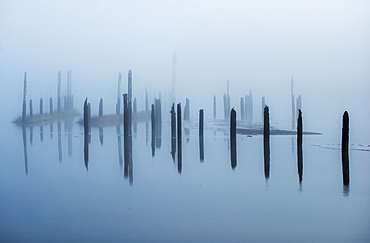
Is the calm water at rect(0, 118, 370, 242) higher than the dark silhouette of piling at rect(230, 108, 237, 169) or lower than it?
lower

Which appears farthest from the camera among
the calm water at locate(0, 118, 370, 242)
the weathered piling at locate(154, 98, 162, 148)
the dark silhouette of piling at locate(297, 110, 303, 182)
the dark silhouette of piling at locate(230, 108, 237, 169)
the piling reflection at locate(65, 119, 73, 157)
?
the weathered piling at locate(154, 98, 162, 148)

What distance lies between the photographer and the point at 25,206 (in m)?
6.95

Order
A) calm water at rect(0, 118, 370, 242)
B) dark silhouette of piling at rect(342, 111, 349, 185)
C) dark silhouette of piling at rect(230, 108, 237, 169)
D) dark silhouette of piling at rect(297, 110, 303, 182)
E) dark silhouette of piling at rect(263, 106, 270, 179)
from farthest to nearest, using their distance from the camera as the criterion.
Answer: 1. dark silhouette of piling at rect(230, 108, 237, 169)
2. dark silhouette of piling at rect(263, 106, 270, 179)
3. dark silhouette of piling at rect(297, 110, 303, 182)
4. dark silhouette of piling at rect(342, 111, 349, 185)
5. calm water at rect(0, 118, 370, 242)

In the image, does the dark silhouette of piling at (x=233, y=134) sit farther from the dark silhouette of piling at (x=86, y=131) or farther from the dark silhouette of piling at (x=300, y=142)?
the dark silhouette of piling at (x=86, y=131)

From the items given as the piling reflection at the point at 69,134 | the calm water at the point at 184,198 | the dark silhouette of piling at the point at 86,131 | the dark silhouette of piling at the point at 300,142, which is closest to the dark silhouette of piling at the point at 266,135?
the calm water at the point at 184,198

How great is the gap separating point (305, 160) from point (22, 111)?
9.48m

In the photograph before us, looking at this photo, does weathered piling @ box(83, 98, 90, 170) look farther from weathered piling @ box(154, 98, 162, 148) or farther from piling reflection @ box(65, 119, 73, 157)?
weathered piling @ box(154, 98, 162, 148)

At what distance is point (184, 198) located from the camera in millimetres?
7195

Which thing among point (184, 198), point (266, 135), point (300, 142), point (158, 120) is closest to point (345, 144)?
point (300, 142)

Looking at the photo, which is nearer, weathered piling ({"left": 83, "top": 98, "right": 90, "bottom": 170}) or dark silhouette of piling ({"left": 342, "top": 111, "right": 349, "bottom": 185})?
dark silhouette of piling ({"left": 342, "top": 111, "right": 349, "bottom": 185})

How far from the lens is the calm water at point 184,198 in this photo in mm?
5777

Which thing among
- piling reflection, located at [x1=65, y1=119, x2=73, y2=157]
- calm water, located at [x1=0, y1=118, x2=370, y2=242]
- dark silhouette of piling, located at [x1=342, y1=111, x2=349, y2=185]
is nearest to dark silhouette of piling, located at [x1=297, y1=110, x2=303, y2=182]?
calm water, located at [x1=0, y1=118, x2=370, y2=242]

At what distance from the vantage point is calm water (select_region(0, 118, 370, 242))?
19.0ft

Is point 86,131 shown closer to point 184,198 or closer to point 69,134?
point 69,134
